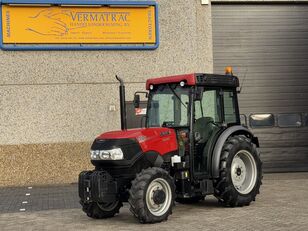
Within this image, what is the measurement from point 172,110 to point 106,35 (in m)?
5.48

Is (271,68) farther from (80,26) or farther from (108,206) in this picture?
(108,206)

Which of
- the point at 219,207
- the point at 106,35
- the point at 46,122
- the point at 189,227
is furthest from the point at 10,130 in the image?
the point at 189,227

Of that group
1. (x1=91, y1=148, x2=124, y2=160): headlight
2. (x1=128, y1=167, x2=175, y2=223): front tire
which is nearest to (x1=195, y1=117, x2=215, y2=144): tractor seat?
(x1=128, y1=167, x2=175, y2=223): front tire

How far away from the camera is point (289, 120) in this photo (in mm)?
15320

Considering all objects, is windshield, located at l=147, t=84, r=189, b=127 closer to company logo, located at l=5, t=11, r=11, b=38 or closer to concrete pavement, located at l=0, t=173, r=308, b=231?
concrete pavement, located at l=0, t=173, r=308, b=231

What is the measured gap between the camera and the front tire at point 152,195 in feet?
25.0

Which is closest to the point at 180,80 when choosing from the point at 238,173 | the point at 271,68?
the point at 238,173

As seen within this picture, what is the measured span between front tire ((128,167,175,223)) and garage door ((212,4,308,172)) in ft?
24.5

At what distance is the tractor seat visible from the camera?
28.7ft

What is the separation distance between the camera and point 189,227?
7.43 m

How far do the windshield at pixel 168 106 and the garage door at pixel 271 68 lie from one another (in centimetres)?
611

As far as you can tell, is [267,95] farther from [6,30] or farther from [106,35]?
[6,30]

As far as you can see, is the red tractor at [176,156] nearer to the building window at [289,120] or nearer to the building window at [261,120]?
the building window at [261,120]

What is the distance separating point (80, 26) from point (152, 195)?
692 cm
